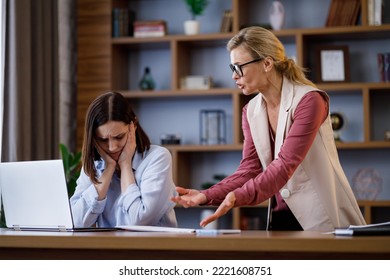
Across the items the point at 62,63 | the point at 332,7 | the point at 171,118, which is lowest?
Result: the point at 171,118

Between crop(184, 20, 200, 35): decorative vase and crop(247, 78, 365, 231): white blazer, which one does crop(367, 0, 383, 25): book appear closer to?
crop(184, 20, 200, 35): decorative vase

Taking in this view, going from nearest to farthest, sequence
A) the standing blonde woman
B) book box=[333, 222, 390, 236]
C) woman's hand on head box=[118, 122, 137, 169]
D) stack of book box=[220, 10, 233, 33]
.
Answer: book box=[333, 222, 390, 236], the standing blonde woman, woman's hand on head box=[118, 122, 137, 169], stack of book box=[220, 10, 233, 33]

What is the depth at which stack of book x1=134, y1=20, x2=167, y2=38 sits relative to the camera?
4.85m

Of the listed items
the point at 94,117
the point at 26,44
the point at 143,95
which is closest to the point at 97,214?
the point at 94,117

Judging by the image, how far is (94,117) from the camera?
2637 millimetres

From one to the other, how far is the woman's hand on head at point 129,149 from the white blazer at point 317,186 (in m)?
0.54

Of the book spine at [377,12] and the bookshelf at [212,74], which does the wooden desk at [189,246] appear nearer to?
the bookshelf at [212,74]

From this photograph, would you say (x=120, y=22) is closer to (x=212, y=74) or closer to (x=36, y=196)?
(x=212, y=74)

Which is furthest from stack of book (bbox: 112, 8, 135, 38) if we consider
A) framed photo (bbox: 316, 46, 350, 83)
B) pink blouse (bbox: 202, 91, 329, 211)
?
pink blouse (bbox: 202, 91, 329, 211)

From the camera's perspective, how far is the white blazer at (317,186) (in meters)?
2.50

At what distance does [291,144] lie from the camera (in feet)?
7.88

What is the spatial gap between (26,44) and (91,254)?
254 centimetres
